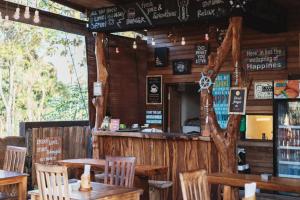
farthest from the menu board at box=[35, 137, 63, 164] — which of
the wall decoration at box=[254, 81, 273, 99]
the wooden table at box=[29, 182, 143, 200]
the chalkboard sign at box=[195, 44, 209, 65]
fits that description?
the wall decoration at box=[254, 81, 273, 99]

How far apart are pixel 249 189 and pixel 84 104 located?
5818 millimetres

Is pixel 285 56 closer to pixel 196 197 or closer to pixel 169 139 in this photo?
pixel 169 139

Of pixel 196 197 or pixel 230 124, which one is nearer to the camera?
pixel 196 197

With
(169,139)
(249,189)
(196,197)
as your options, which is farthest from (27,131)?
(249,189)

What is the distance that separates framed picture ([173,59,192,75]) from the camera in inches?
352

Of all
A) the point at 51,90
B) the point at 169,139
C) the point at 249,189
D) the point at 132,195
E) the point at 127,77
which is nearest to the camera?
the point at 249,189

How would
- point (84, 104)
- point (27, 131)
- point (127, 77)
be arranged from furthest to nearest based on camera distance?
point (127, 77) → point (84, 104) → point (27, 131)

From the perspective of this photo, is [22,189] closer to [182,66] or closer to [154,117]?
[154,117]

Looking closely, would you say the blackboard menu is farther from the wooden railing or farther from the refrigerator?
the wooden railing

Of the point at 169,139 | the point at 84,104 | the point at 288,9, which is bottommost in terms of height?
the point at 169,139

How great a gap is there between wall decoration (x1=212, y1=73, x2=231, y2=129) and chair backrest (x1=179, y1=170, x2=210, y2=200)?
4.58 m

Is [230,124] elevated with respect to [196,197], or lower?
elevated

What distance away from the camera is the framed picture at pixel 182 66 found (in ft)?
29.4

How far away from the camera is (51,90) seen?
8.00 m
